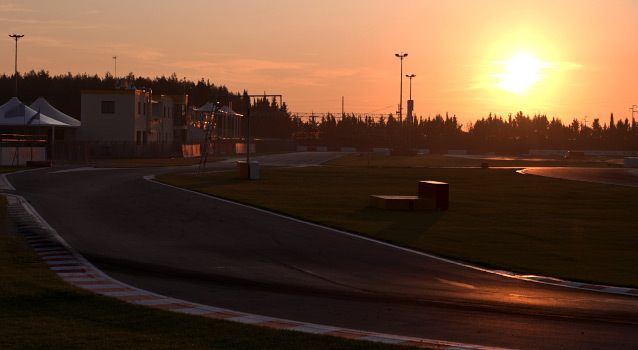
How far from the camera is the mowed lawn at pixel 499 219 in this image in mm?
17641

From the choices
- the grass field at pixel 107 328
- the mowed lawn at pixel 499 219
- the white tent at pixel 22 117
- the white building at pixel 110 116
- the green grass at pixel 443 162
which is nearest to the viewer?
the grass field at pixel 107 328

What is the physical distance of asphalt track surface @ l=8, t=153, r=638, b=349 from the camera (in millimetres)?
10602

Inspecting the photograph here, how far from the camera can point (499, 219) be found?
89.2 feet

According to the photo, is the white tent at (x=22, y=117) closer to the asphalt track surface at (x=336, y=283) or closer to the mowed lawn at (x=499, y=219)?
the mowed lawn at (x=499, y=219)

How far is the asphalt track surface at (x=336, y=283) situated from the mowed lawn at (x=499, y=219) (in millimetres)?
1928

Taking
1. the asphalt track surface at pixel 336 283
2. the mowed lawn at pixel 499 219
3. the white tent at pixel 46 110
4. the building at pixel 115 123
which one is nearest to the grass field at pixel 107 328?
the asphalt track surface at pixel 336 283

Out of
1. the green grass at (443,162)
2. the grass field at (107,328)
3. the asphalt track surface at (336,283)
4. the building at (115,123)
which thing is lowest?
the asphalt track surface at (336,283)

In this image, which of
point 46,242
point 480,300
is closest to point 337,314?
Result: point 480,300

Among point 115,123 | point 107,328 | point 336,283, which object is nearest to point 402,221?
point 336,283

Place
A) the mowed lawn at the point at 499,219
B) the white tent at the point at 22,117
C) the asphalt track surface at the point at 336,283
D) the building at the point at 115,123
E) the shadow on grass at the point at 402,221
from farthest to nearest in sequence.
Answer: the building at the point at 115,123
the white tent at the point at 22,117
the shadow on grass at the point at 402,221
the mowed lawn at the point at 499,219
the asphalt track surface at the point at 336,283

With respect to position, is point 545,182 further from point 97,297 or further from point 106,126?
point 106,126

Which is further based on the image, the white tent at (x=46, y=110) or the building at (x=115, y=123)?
the building at (x=115, y=123)

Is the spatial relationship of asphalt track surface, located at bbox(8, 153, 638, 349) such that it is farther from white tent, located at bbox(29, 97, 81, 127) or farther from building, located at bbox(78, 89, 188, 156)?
white tent, located at bbox(29, 97, 81, 127)

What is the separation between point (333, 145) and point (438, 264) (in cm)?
15717
